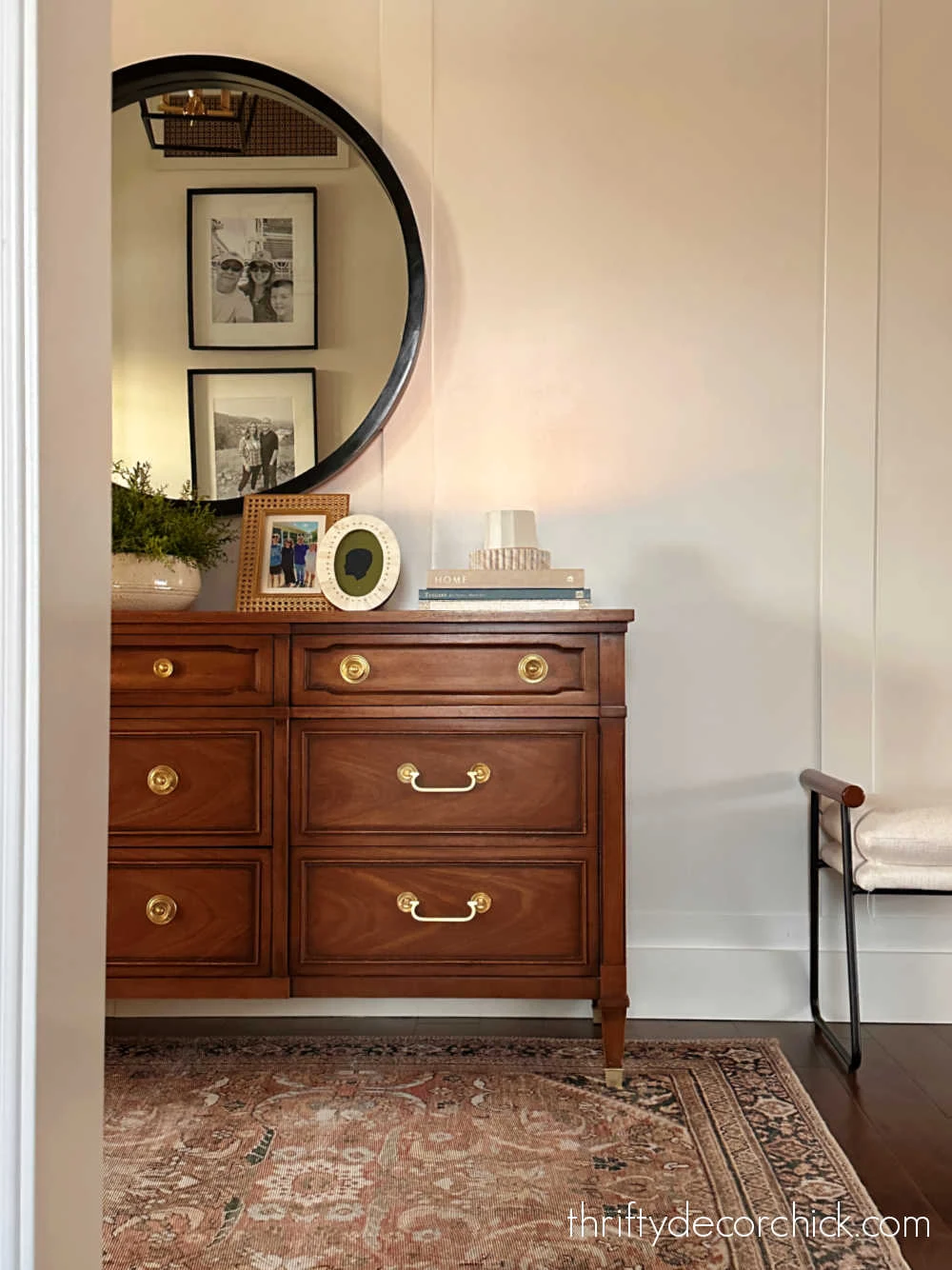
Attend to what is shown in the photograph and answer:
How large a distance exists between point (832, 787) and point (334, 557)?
44.7 inches

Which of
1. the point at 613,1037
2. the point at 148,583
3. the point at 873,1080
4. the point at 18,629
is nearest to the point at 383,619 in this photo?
the point at 148,583

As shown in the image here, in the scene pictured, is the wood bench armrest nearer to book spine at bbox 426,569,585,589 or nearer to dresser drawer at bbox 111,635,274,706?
book spine at bbox 426,569,585,589

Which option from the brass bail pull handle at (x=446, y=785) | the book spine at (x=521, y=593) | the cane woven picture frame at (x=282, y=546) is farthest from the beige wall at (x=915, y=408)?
the cane woven picture frame at (x=282, y=546)

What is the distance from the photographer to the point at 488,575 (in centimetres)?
224

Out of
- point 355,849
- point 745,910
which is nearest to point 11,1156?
point 355,849

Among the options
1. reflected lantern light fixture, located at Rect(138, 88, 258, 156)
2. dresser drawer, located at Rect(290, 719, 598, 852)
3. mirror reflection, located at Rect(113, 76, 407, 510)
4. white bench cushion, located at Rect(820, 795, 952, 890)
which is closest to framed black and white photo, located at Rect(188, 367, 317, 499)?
mirror reflection, located at Rect(113, 76, 407, 510)

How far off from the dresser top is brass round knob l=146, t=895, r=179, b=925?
0.52m

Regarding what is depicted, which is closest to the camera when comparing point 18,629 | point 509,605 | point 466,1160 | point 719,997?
point 18,629

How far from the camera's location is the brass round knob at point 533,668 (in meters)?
2.12

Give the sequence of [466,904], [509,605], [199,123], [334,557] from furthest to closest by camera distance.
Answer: [199,123] < [334,557] < [509,605] < [466,904]

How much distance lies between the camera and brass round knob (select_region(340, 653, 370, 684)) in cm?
212

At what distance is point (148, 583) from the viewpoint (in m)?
2.28

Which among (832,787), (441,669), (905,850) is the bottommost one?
(905,850)

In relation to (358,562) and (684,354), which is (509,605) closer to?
(358,562)
